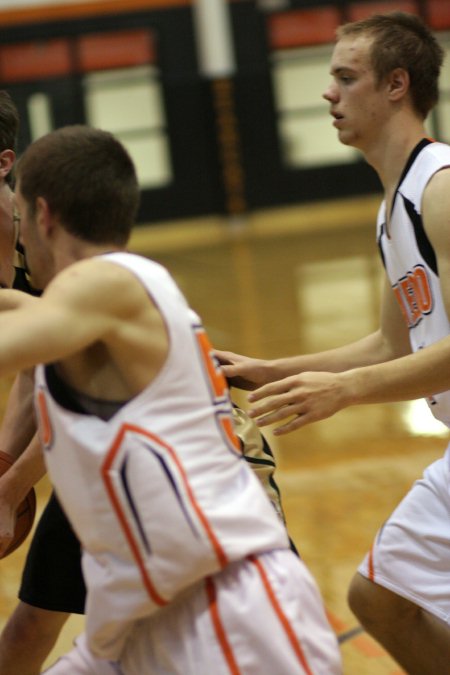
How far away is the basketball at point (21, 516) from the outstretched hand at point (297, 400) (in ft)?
2.44

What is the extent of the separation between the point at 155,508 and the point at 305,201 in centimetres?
1588

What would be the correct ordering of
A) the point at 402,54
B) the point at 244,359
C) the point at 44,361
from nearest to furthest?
the point at 44,361 < the point at 244,359 < the point at 402,54

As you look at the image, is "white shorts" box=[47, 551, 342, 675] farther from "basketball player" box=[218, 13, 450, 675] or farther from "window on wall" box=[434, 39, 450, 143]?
"window on wall" box=[434, 39, 450, 143]

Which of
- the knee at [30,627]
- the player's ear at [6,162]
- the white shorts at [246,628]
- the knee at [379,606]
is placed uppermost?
the player's ear at [6,162]

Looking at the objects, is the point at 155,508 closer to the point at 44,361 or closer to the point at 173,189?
the point at 44,361

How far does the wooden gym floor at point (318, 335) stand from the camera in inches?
179

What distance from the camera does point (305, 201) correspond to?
17750mm

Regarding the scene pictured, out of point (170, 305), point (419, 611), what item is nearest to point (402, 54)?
point (170, 305)

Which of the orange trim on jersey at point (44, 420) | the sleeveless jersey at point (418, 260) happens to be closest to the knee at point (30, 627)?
the orange trim on jersey at point (44, 420)

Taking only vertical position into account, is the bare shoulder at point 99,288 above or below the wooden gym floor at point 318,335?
above

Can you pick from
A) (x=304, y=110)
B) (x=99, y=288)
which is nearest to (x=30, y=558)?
(x=99, y=288)

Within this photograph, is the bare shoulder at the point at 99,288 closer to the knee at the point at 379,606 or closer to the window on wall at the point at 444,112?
the knee at the point at 379,606

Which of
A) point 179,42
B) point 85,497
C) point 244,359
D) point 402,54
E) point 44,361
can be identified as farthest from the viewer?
point 179,42

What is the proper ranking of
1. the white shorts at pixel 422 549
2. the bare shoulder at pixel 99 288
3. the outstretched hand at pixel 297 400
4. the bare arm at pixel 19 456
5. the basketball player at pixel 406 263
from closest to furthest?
the bare shoulder at pixel 99 288, the outstretched hand at pixel 297 400, the bare arm at pixel 19 456, the basketball player at pixel 406 263, the white shorts at pixel 422 549
